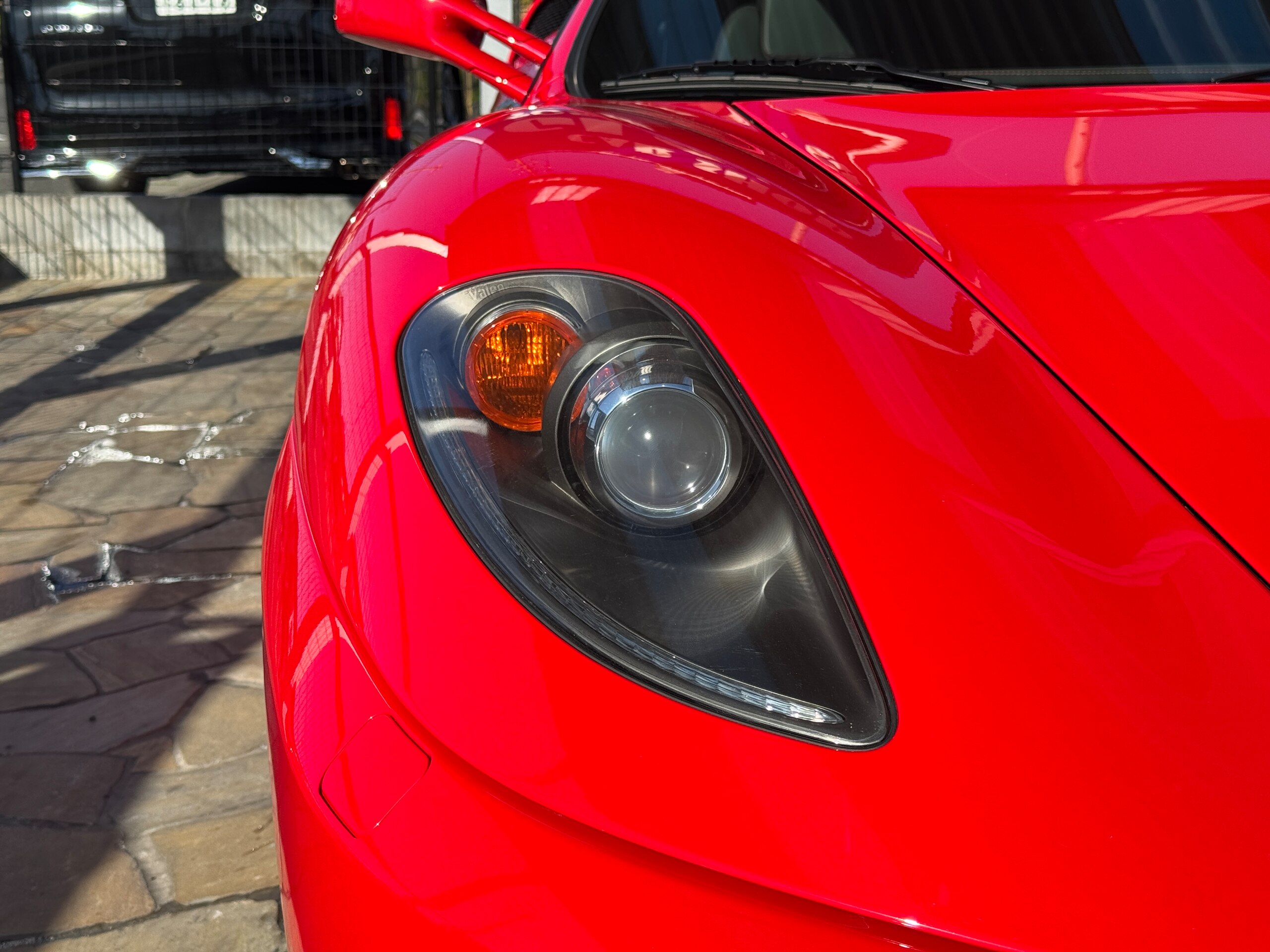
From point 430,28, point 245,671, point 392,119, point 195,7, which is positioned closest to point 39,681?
point 245,671

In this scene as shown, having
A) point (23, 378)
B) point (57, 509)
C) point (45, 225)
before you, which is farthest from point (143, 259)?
point (57, 509)

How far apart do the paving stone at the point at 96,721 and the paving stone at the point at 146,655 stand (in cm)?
5

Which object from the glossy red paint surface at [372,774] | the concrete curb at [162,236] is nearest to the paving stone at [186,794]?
the glossy red paint surface at [372,774]

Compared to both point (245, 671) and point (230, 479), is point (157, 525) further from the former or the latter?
point (245, 671)

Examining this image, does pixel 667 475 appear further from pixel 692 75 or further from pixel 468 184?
pixel 692 75

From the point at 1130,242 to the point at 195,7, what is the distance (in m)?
6.32

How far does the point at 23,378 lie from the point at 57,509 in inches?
64.9

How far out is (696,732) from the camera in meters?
0.64

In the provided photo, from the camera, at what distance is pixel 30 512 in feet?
9.64

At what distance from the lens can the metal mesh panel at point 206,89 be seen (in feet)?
19.9

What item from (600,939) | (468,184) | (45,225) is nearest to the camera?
(600,939)

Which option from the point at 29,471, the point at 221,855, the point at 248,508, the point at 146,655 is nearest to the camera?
the point at 221,855

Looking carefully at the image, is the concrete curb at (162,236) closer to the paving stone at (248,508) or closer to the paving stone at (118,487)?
the paving stone at (118,487)

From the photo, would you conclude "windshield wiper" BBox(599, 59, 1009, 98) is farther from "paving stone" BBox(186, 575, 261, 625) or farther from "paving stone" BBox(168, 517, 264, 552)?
"paving stone" BBox(168, 517, 264, 552)
